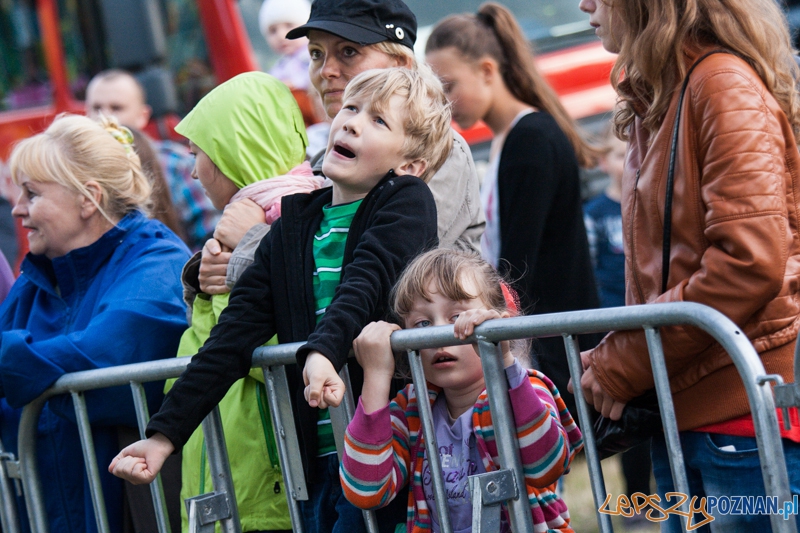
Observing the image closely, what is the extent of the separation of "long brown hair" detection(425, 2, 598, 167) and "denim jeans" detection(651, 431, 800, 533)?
2.06 meters

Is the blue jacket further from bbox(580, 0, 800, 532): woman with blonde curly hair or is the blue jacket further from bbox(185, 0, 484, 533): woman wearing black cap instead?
bbox(580, 0, 800, 532): woman with blonde curly hair

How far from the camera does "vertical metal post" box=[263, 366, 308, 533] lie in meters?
2.63

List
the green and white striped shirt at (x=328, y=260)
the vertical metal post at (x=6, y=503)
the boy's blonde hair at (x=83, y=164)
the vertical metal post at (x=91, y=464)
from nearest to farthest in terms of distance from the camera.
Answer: the green and white striped shirt at (x=328, y=260) < the vertical metal post at (x=91, y=464) < the vertical metal post at (x=6, y=503) < the boy's blonde hair at (x=83, y=164)

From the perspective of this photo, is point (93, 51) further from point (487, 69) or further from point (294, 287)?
point (294, 287)

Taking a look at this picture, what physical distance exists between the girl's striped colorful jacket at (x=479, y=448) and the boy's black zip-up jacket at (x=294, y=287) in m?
0.23

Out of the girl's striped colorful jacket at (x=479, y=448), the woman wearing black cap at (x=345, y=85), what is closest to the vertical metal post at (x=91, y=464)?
the woman wearing black cap at (x=345, y=85)

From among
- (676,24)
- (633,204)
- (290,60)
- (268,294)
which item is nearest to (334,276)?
(268,294)

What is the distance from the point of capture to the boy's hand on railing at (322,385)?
2189mm

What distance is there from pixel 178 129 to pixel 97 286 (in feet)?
2.21

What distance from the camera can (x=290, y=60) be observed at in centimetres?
630

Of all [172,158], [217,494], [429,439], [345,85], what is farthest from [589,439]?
[172,158]

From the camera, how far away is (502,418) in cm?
226

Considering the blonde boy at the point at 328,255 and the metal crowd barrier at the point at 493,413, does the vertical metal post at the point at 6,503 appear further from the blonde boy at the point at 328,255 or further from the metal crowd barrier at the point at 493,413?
the blonde boy at the point at 328,255

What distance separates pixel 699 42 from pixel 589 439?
93 cm
